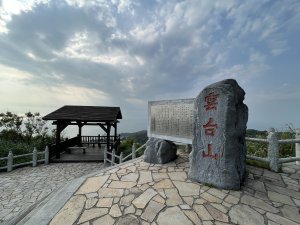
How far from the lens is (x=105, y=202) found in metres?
4.22

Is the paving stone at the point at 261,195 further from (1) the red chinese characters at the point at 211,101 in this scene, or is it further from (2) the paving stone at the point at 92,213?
(2) the paving stone at the point at 92,213

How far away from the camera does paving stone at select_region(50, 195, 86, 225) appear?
3.68 metres

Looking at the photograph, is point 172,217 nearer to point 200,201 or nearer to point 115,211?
point 200,201

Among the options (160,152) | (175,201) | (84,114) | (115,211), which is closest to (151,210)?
(175,201)

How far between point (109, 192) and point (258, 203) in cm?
333

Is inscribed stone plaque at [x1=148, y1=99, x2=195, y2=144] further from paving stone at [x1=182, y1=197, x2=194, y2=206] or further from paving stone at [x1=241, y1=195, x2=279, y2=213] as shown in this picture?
paving stone at [x1=241, y1=195, x2=279, y2=213]

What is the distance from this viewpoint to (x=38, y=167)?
12.0 m

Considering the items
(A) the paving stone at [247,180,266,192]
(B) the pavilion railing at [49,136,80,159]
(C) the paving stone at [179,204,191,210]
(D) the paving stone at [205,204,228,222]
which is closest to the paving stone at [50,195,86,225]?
(C) the paving stone at [179,204,191,210]

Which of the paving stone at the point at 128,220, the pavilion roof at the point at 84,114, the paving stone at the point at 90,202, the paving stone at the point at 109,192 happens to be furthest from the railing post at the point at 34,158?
the paving stone at the point at 128,220

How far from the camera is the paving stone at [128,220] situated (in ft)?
11.5

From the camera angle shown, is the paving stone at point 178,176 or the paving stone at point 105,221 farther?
the paving stone at point 178,176

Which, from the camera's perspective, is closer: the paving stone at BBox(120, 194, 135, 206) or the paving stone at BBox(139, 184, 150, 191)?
the paving stone at BBox(120, 194, 135, 206)

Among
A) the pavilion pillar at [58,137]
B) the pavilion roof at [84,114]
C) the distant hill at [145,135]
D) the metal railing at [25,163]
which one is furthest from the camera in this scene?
the pavilion roof at [84,114]

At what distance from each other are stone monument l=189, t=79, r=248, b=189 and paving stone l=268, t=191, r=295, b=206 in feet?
2.23
